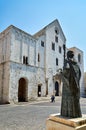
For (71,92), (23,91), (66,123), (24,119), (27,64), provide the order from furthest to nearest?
(23,91)
(27,64)
(24,119)
(71,92)
(66,123)

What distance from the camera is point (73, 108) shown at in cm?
313

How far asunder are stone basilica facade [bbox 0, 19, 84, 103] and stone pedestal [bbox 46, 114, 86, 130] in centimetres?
1637

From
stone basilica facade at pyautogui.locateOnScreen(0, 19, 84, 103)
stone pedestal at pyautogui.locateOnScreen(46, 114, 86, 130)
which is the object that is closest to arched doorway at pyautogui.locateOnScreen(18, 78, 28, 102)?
stone basilica facade at pyautogui.locateOnScreen(0, 19, 84, 103)

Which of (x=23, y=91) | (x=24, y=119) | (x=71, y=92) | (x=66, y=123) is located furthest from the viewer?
(x=23, y=91)

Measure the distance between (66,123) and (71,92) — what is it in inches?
26.7

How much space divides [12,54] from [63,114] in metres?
17.5

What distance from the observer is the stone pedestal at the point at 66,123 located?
282 centimetres

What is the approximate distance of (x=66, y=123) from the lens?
2.96m

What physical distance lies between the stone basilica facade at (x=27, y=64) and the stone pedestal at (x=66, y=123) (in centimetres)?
1637

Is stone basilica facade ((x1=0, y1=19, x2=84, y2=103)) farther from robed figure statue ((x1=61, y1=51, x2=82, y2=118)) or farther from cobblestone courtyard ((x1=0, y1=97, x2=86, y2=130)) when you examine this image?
robed figure statue ((x1=61, y1=51, x2=82, y2=118))

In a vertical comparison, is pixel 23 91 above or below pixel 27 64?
below

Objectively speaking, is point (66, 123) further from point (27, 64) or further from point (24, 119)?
point (27, 64)

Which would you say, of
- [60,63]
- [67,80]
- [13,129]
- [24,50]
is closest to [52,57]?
[60,63]

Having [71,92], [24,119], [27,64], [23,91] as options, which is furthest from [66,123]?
[23,91]
